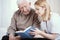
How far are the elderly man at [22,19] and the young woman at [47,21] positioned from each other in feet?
0.26

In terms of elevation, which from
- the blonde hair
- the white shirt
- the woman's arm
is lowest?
the woman's arm

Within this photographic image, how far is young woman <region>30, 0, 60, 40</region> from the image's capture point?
1.84 metres

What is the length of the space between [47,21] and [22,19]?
330 millimetres

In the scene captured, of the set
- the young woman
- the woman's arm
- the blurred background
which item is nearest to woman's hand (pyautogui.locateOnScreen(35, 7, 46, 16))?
the young woman

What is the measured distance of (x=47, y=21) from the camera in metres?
1.88

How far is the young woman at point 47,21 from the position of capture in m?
1.84

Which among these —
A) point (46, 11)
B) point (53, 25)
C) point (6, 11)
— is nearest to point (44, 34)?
point (53, 25)

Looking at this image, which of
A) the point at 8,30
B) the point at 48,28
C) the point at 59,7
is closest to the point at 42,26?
the point at 48,28

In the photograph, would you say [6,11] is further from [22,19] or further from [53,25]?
[53,25]

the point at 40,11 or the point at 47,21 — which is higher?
the point at 40,11

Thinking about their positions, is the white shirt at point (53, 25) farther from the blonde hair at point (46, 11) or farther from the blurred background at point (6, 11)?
the blurred background at point (6, 11)

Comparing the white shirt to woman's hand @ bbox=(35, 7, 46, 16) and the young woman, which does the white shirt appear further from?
woman's hand @ bbox=(35, 7, 46, 16)

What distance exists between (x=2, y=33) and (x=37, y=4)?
0.61 m

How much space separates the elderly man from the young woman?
79 mm
